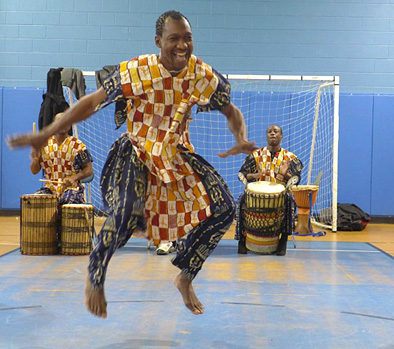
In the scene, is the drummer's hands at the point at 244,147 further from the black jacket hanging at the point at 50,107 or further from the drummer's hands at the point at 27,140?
the black jacket hanging at the point at 50,107

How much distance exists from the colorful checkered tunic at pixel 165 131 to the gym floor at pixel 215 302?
2.29 feet

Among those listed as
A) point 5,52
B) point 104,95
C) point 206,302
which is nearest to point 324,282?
point 206,302

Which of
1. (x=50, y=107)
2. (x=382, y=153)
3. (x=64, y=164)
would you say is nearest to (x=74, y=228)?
(x=64, y=164)

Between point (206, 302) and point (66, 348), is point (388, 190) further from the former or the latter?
point (66, 348)

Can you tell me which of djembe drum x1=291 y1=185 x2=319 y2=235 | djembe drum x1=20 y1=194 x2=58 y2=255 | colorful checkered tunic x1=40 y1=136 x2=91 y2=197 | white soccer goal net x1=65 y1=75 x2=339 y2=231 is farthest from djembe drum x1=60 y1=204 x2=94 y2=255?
white soccer goal net x1=65 y1=75 x2=339 y2=231

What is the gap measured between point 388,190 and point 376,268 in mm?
3929

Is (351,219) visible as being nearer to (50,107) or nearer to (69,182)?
(69,182)

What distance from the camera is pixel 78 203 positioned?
6.19 metres

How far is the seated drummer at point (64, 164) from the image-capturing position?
6039 millimetres

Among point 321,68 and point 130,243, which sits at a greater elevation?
point 321,68

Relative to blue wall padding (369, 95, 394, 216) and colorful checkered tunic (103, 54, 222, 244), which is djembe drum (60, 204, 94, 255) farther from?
blue wall padding (369, 95, 394, 216)

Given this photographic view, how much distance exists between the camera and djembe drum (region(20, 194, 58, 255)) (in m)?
5.93

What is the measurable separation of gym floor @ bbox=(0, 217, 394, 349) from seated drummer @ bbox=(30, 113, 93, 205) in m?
0.73

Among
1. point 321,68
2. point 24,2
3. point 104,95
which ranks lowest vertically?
point 104,95
